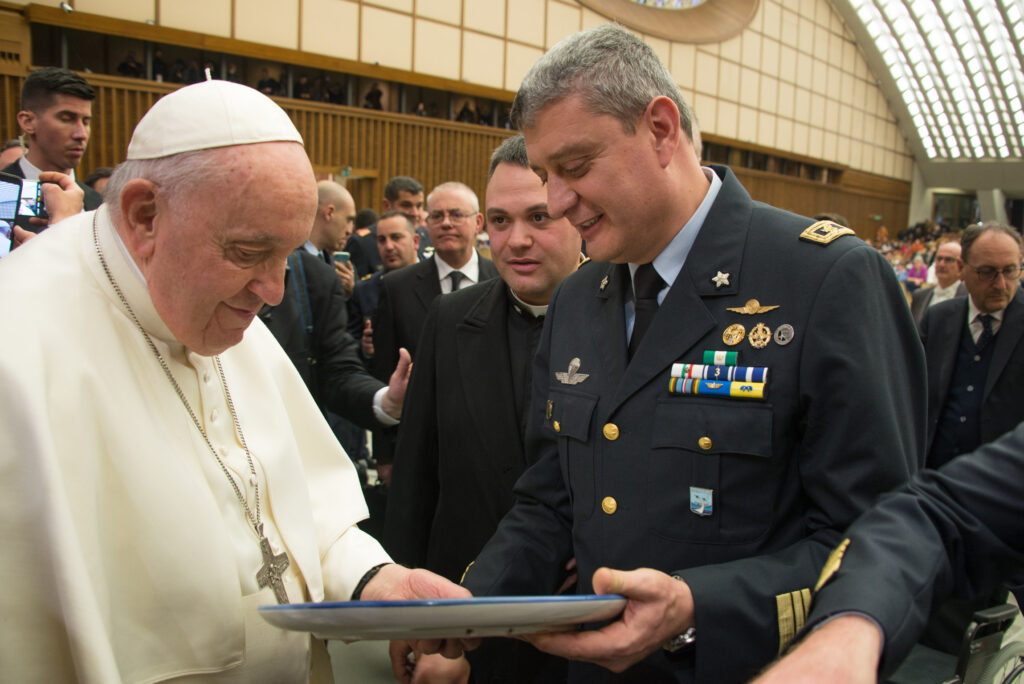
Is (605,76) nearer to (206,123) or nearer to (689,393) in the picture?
(689,393)

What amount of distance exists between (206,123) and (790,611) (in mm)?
1458

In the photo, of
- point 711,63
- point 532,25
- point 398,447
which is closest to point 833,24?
point 711,63

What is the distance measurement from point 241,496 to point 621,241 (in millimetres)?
1001

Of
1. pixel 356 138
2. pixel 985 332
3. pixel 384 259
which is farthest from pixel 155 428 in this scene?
pixel 356 138

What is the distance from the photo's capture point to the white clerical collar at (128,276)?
148cm

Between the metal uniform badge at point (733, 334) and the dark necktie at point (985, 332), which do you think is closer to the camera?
the metal uniform badge at point (733, 334)

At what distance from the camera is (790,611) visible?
1.40m

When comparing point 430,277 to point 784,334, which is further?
point 430,277

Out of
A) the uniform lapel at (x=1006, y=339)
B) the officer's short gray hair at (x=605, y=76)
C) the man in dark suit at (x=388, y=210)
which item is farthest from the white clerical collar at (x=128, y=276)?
the man in dark suit at (x=388, y=210)

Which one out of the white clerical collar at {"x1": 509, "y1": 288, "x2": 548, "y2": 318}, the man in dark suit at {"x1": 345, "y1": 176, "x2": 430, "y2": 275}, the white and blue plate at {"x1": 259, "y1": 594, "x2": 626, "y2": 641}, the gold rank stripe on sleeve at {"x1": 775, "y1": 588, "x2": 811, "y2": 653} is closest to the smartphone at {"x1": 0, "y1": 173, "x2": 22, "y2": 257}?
the white clerical collar at {"x1": 509, "y1": 288, "x2": 548, "y2": 318}

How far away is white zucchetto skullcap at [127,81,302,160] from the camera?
1431 millimetres

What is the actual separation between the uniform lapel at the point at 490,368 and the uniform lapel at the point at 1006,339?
10.7ft

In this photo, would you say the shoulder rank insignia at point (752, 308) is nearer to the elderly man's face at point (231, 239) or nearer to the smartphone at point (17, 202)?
the elderly man's face at point (231, 239)

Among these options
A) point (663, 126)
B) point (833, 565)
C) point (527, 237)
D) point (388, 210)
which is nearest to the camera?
point (833, 565)
